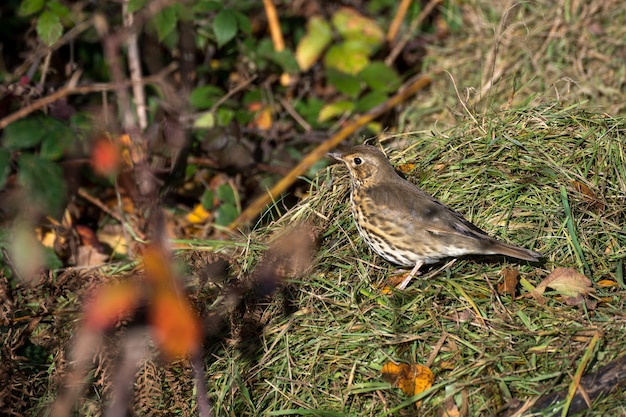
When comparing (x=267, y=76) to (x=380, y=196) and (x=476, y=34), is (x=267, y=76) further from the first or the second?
(x=380, y=196)

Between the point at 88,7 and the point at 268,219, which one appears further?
the point at 88,7

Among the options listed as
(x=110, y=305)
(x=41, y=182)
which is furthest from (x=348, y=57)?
(x=110, y=305)

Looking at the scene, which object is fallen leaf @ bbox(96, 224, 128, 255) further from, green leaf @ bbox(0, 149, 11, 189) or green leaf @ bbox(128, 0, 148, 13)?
green leaf @ bbox(128, 0, 148, 13)

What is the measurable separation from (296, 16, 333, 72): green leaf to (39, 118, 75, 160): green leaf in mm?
2186

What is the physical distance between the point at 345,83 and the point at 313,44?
0.68m

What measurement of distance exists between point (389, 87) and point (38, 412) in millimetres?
3587

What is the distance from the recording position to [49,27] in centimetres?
523

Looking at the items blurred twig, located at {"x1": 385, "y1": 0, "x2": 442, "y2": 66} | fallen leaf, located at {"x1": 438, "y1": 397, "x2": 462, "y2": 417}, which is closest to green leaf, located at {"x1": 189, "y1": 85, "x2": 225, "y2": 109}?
blurred twig, located at {"x1": 385, "y1": 0, "x2": 442, "y2": 66}

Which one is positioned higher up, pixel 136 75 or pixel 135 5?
pixel 135 5

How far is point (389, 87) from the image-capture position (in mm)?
6133

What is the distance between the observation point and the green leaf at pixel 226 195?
17.9 feet

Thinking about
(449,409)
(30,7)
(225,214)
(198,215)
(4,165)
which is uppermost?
(30,7)

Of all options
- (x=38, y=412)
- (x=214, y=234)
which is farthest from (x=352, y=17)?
(x=38, y=412)

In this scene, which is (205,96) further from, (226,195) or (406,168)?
(406,168)
